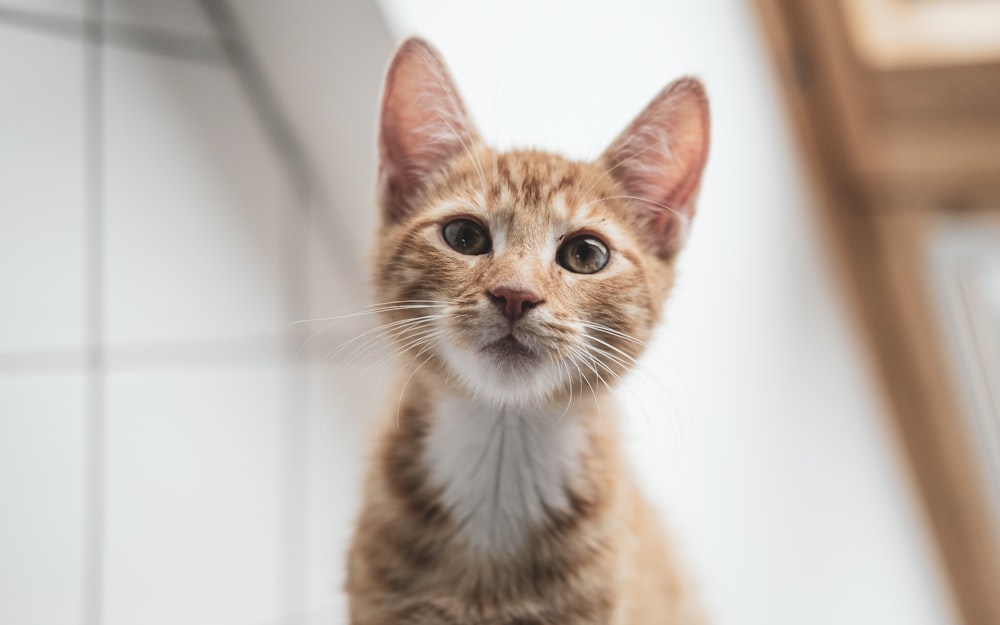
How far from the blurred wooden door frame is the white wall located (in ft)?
0.33

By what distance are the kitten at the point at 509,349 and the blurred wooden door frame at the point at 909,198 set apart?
1.00 metres

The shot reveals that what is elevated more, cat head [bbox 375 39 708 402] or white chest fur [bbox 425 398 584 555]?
cat head [bbox 375 39 708 402]

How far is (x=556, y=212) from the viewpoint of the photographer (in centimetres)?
86

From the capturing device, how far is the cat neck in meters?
0.92

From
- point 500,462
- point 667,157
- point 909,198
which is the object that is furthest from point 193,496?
point 909,198

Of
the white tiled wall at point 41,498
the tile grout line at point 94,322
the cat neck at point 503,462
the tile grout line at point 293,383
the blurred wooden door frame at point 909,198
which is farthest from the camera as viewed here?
the blurred wooden door frame at point 909,198

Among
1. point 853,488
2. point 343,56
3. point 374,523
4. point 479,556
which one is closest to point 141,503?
point 374,523

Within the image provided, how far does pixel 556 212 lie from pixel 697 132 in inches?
6.3

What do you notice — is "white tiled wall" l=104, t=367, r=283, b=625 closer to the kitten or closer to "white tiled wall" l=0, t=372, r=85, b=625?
"white tiled wall" l=0, t=372, r=85, b=625

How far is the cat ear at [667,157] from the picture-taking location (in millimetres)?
852

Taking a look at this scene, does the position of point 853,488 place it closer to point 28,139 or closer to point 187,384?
point 187,384

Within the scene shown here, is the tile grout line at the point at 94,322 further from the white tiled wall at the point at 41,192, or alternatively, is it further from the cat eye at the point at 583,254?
the cat eye at the point at 583,254

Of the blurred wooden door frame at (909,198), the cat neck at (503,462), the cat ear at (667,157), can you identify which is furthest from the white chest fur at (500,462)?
the blurred wooden door frame at (909,198)

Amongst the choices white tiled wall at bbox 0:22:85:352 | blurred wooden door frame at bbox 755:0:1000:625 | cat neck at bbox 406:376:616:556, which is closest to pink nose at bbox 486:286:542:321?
cat neck at bbox 406:376:616:556
